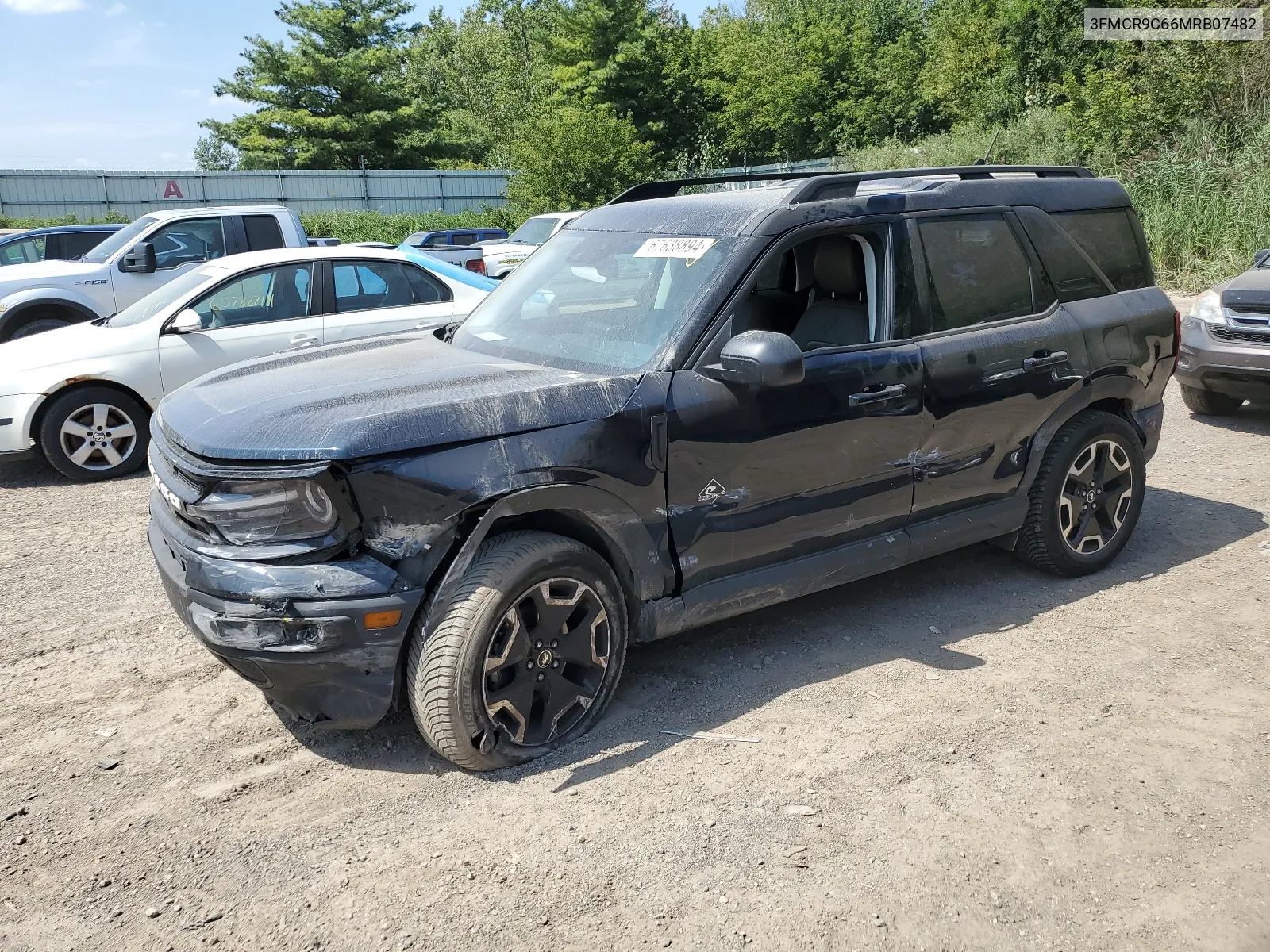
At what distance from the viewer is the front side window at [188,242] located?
1158 centimetres

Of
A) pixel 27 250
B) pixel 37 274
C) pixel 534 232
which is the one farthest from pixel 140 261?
pixel 534 232

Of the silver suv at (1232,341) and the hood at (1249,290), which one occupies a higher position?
the hood at (1249,290)

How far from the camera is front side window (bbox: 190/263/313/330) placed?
809 cm

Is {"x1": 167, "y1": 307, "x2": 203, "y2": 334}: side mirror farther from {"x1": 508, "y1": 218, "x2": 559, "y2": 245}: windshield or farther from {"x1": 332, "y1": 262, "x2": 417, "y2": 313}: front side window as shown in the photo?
{"x1": 508, "y1": 218, "x2": 559, "y2": 245}: windshield

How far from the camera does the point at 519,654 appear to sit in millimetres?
3514

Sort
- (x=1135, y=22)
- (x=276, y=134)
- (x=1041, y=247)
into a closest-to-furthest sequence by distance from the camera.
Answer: (x=1041, y=247) → (x=1135, y=22) → (x=276, y=134)

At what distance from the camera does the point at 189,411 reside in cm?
376

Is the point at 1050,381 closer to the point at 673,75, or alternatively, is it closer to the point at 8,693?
the point at 8,693

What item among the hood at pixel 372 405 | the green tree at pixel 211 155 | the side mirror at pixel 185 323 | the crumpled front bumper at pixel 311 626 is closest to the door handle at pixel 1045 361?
the hood at pixel 372 405

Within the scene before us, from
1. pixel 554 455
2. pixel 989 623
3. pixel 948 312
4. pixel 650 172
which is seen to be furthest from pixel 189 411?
pixel 650 172

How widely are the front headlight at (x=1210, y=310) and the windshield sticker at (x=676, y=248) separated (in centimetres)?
614

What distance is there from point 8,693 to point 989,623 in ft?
13.6

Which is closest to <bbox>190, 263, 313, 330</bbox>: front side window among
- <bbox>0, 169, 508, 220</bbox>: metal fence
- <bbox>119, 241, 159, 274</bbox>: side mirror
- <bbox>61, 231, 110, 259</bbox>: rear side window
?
<bbox>119, 241, 159, 274</bbox>: side mirror

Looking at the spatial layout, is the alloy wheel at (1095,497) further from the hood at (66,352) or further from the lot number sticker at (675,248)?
the hood at (66,352)
